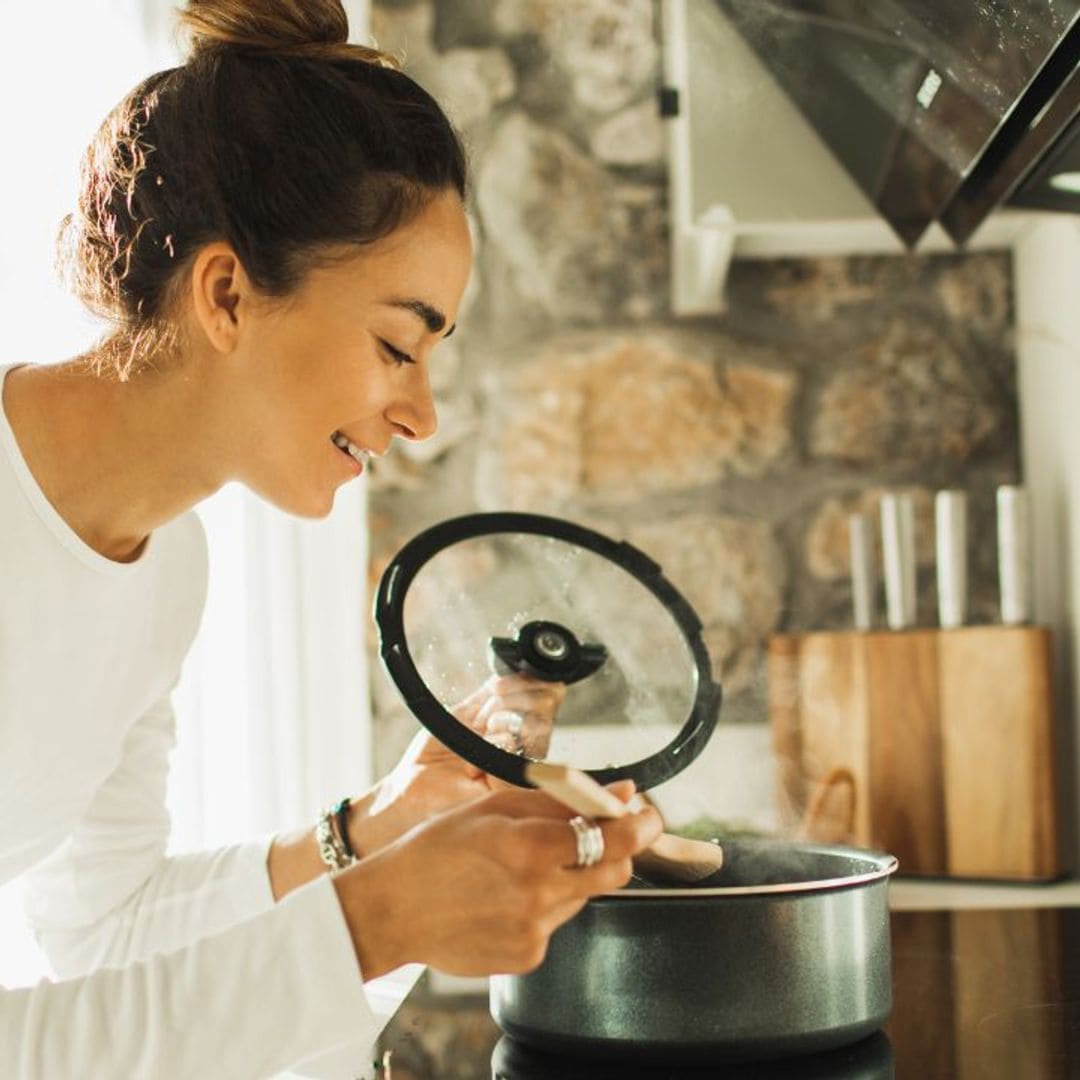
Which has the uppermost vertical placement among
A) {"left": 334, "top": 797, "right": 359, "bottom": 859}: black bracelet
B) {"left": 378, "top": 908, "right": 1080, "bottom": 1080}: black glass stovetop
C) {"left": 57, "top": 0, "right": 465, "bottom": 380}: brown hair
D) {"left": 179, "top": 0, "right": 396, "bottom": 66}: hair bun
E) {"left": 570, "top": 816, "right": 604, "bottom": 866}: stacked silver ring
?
{"left": 179, "top": 0, "right": 396, "bottom": 66}: hair bun

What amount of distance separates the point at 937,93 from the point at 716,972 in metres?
0.70

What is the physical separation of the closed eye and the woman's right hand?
0.39 m

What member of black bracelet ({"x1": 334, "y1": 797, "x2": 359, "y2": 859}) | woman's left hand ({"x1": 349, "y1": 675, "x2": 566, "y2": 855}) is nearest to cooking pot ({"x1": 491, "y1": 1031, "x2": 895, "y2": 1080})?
woman's left hand ({"x1": 349, "y1": 675, "x2": 566, "y2": 855})

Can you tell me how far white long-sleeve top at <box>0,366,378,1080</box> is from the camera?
0.72 metres

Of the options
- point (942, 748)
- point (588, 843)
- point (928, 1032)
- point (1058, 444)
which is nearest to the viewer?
point (588, 843)

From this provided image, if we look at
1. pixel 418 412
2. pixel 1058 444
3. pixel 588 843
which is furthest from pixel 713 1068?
pixel 1058 444

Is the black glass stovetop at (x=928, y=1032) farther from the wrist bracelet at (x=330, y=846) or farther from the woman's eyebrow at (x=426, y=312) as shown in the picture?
the woman's eyebrow at (x=426, y=312)

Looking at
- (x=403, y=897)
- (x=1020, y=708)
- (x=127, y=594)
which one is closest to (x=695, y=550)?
(x=1020, y=708)

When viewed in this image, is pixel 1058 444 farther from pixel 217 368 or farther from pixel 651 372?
pixel 217 368

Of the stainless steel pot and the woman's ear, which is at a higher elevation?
the woman's ear

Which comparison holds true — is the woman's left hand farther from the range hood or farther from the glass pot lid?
the range hood

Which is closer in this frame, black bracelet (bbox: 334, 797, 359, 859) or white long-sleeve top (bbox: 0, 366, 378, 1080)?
white long-sleeve top (bbox: 0, 366, 378, 1080)

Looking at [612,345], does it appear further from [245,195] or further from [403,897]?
[403,897]

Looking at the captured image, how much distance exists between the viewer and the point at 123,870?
3.93ft
